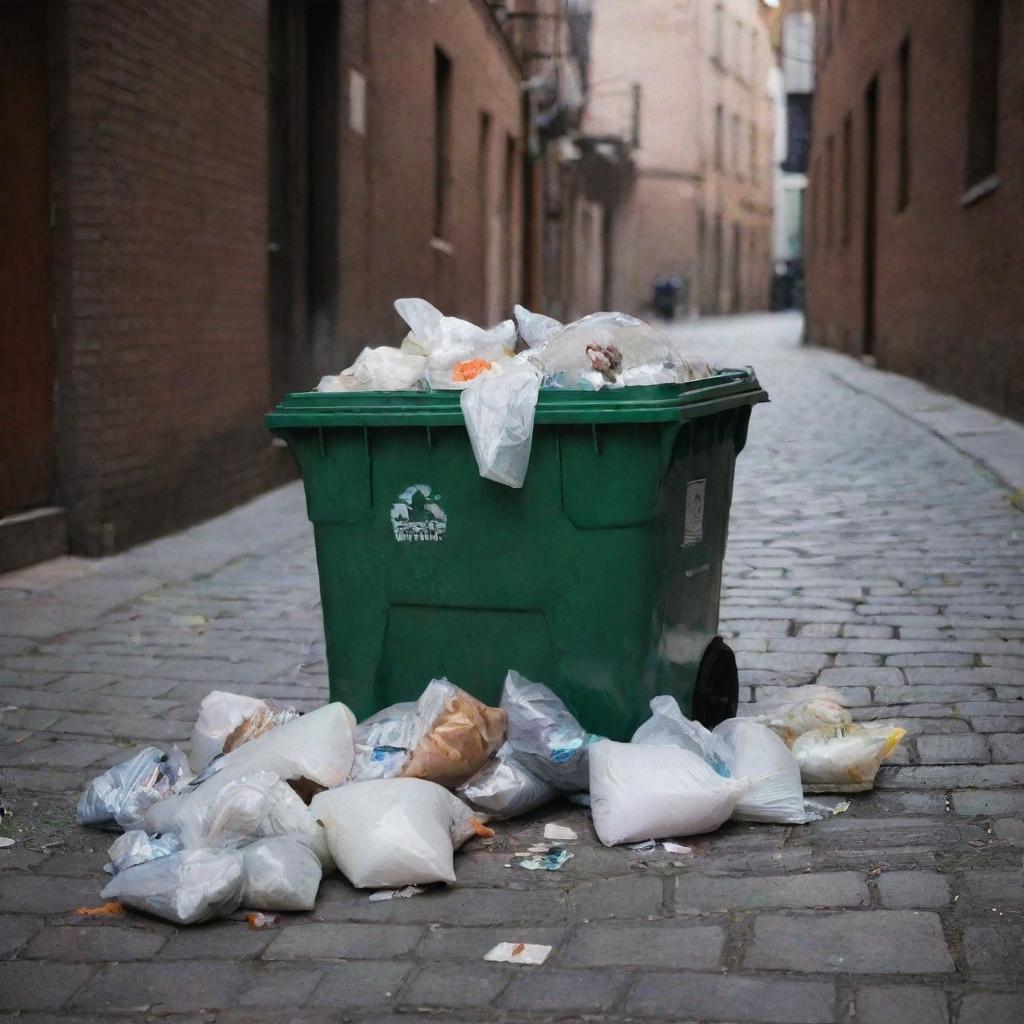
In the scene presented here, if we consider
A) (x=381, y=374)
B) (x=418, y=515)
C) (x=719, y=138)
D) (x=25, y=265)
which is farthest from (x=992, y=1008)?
(x=719, y=138)

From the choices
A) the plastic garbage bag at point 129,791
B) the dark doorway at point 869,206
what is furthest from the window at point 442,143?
the plastic garbage bag at point 129,791

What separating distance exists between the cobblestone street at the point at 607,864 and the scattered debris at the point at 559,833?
0.04 meters

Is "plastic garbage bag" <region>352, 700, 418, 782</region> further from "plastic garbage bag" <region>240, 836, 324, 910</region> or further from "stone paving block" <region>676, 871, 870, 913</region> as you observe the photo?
"stone paving block" <region>676, 871, 870, 913</region>

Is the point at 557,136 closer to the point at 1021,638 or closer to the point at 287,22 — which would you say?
the point at 287,22

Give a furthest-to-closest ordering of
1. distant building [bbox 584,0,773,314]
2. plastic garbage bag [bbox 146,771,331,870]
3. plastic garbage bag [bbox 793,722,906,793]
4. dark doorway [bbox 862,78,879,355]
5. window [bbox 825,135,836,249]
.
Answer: distant building [bbox 584,0,773,314], window [bbox 825,135,836,249], dark doorway [bbox 862,78,879,355], plastic garbage bag [bbox 793,722,906,793], plastic garbage bag [bbox 146,771,331,870]

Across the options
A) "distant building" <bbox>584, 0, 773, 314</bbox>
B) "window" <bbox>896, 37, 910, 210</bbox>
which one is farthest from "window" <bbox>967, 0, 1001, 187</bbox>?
"distant building" <bbox>584, 0, 773, 314</bbox>

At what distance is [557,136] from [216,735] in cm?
2356

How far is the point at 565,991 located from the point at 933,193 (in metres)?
14.1

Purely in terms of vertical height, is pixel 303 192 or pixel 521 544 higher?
pixel 303 192

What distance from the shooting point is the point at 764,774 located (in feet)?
12.7

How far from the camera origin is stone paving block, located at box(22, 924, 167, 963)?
318cm

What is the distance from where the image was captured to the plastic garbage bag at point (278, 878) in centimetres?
337

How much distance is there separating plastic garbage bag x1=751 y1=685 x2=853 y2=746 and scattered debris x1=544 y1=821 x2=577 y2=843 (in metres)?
0.71

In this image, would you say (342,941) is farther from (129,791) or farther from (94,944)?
(129,791)
